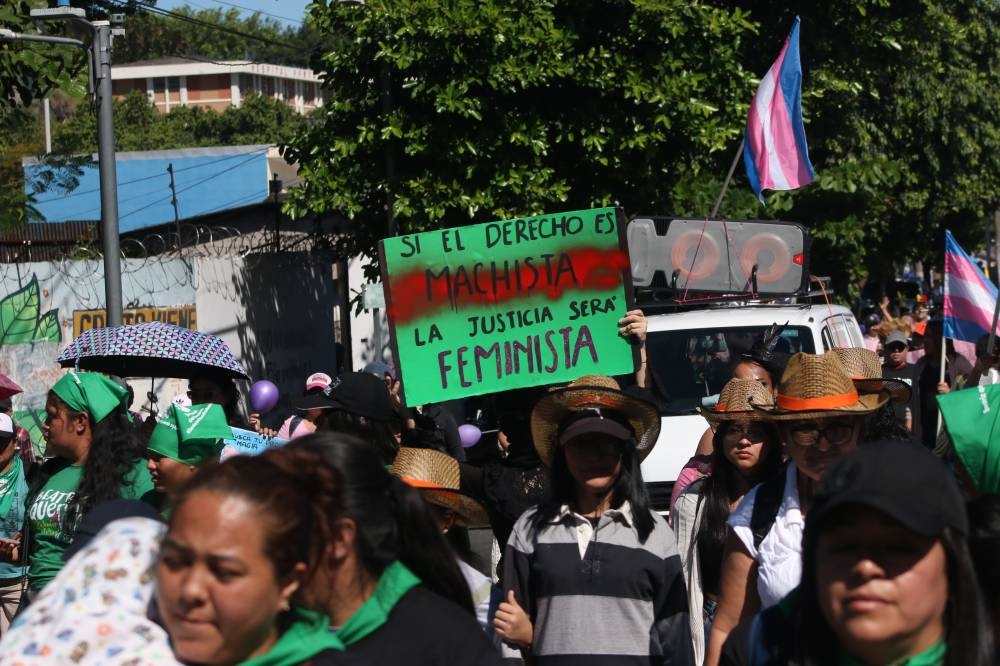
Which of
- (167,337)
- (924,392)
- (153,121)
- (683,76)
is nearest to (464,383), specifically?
(167,337)

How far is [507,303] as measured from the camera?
644 cm

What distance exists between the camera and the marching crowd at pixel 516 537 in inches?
91.4

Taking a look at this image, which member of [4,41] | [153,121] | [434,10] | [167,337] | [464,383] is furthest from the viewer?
[153,121]

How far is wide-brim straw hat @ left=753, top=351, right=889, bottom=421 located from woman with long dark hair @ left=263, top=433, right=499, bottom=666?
1.78m

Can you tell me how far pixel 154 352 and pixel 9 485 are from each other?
3.46 feet

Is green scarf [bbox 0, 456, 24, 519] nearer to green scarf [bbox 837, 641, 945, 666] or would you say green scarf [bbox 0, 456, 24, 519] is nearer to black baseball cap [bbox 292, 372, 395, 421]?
black baseball cap [bbox 292, 372, 395, 421]

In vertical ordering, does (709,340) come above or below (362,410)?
below

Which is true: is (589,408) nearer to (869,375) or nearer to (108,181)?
(869,375)

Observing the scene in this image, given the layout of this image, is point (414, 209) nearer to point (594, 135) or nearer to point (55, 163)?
point (594, 135)

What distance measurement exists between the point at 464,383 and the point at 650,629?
2.11 metres

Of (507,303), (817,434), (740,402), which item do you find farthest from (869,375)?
(817,434)

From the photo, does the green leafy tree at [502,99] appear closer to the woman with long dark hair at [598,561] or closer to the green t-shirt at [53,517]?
the green t-shirt at [53,517]

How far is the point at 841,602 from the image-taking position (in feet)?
Answer: 7.71

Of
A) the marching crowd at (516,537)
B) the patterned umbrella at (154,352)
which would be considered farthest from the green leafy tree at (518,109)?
the marching crowd at (516,537)
